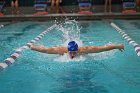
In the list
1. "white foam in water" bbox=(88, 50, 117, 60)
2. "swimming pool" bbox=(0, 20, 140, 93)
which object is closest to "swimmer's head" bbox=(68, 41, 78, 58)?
"swimming pool" bbox=(0, 20, 140, 93)

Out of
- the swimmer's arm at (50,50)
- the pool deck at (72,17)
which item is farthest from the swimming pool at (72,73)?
the pool deck at (72,17)

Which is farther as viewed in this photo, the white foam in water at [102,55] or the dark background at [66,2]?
the dark background at [66,2]

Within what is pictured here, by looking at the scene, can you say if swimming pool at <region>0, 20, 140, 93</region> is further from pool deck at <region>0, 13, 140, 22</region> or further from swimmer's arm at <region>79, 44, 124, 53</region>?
pool deck at <region>0, 13, 140, 22</region>

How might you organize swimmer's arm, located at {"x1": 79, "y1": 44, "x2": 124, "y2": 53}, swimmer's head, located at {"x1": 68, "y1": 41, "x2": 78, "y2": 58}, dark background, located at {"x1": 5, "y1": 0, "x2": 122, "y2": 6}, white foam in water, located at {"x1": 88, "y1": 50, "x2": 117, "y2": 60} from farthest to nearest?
dark background, located at {"x1": 5, "y1": 0, "x2": 122, "y2": 6} → white foam in water, located at {"x1": 88, "y1": 50, "x2": 117, "y2": 60} → swimmer's arm, located at {"x1": 79, "y1": 44, "x2": 124, "y2": 53} → swimmer's head, located at {"x1": 68, "y1": 41, "x2": 78, "y2": 58}

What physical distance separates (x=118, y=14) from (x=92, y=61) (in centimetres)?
872

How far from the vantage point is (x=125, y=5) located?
53.3 ft

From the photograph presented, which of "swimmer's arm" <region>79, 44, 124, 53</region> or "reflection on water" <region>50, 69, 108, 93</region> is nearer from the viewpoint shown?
"reflection on water" <region>50, 69, 108, 93</region>

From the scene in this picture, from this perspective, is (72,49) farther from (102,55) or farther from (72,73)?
Answer: (102,55)

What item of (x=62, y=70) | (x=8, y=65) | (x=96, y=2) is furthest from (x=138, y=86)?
(x=96, y=2)

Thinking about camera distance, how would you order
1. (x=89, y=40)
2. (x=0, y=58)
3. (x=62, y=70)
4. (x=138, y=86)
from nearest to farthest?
(x=138, y=86)
(x=62, y=70)
(x=0, y=58)
(x=89, y=40)

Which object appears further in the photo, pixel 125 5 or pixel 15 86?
pixel 125 5

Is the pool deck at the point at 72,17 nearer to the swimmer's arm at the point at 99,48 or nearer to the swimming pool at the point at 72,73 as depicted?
the swimming pool at the point at 72,73

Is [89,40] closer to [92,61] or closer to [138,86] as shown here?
[92,61]

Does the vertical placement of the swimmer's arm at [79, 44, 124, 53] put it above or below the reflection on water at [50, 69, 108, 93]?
above
